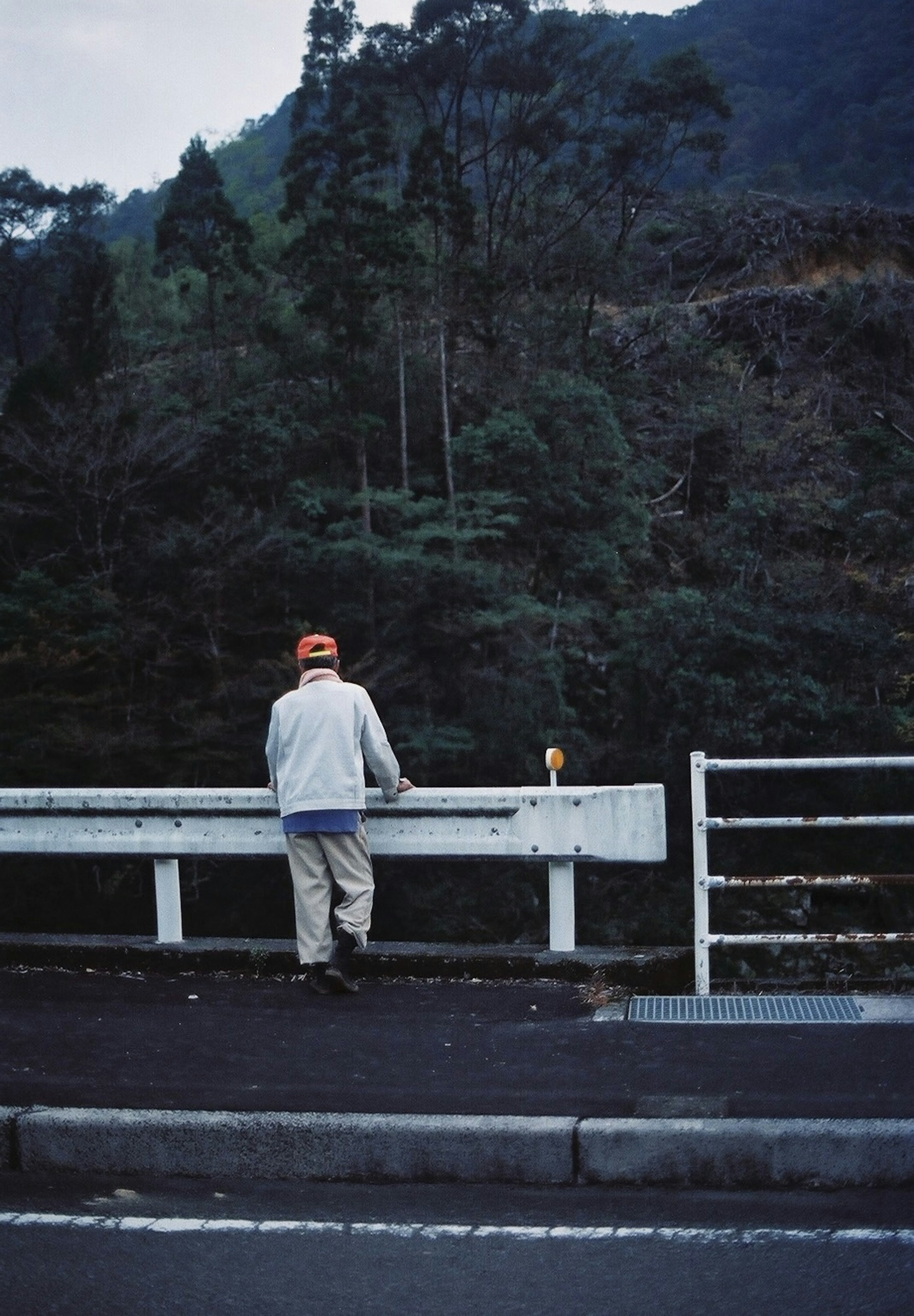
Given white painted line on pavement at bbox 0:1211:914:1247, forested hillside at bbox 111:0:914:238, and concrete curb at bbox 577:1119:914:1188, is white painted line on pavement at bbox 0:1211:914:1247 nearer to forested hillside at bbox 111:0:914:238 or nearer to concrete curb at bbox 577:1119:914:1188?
concrete curb at bbox 577:1119:914:1188

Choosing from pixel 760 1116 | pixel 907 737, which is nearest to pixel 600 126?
pixel 907 737

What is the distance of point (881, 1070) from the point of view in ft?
17.4

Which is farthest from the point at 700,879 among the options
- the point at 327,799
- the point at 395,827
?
the point at 327,799

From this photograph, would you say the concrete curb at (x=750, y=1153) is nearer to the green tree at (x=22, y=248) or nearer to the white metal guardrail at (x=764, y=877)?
the white metal guardrail at (x=764, y=877)

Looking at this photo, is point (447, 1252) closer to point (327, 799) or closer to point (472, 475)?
point (327, 799)

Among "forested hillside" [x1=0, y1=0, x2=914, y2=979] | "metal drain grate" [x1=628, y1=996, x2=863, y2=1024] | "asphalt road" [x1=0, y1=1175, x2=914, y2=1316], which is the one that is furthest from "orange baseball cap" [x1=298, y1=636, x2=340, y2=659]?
"forested hillside" [x1=0, y1=0, x2=914, y2=979]

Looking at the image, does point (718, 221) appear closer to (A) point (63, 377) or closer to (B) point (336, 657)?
(A) point (63, 377)

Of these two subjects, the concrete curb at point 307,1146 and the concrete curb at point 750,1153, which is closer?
the concrete curb at point 750,1153

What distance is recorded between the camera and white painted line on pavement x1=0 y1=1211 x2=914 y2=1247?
407 cm

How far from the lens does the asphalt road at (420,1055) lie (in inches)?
201

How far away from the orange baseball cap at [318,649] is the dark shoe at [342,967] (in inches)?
51.6

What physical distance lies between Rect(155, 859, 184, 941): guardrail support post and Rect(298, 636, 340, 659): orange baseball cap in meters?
1.35

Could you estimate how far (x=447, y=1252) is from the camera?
13.3 ft

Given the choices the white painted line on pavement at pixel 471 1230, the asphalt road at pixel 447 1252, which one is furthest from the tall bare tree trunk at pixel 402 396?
the white painted line on pavement at pixel 471 1230
